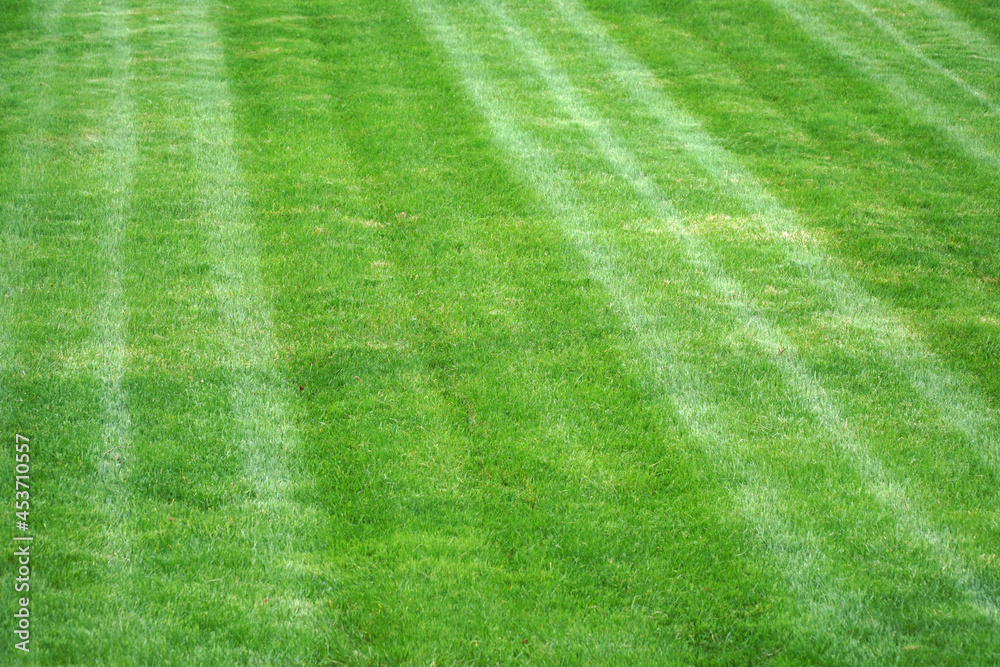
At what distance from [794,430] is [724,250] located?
300cm

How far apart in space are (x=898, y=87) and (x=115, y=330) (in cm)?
1101

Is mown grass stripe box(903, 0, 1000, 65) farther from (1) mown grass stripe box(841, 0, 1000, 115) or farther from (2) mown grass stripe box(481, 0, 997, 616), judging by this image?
(2) mown grass stripe box(481, 0, 997, 616)

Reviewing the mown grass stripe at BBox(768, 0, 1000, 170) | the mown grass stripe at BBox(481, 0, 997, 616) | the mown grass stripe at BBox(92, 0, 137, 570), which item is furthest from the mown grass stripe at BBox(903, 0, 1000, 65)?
the mown grass stripe at BBox(92, 0, 137, 570)

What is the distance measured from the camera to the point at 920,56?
1455 cm

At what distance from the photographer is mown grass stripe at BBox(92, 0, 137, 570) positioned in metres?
5.68

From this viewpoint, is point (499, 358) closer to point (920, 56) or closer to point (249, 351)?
point (249, 351)

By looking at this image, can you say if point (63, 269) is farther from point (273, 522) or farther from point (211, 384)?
point (273, 522)

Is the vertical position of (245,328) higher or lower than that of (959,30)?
lower

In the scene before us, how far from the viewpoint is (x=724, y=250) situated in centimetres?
927

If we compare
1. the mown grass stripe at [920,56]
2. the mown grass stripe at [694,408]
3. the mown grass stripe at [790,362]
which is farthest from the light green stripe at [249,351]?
the mown grass stripe at [920,56]

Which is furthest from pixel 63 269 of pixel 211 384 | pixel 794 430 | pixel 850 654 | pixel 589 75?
pixel 589 75

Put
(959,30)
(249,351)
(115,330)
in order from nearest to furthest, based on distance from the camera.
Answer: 1. (249,351)
2. (115,330)
3. (959,30)

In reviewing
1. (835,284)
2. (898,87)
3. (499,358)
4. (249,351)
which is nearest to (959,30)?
(898,87)

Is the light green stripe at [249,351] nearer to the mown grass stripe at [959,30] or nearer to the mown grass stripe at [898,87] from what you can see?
the mown grass stripe at [898,87]
